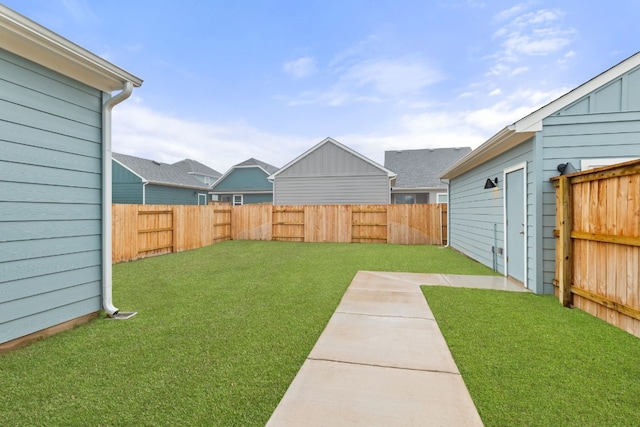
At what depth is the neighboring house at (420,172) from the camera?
18156mm

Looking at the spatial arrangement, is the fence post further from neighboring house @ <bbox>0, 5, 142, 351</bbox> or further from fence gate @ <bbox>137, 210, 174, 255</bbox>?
fence gate @ <bbox>137, 210, 174, 255</bbox>

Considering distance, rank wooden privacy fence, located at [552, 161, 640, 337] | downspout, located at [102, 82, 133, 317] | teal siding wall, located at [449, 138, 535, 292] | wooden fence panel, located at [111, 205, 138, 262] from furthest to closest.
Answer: wooden fence panel, located at [111, 205, 138, 262], teal siding wall, located at [449, 138, 535, 292], downspout, located at [102, 82, 133, 317], wooden privacy fence, located at [552, 161, 640, 337]

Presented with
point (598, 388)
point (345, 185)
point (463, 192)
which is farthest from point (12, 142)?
point (345, 185)

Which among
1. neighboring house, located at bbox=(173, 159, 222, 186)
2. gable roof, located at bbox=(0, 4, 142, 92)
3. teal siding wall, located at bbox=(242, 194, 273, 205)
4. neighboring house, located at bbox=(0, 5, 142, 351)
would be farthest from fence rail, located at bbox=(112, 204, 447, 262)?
neighboring house, located at bbox=(173, 159, 222, 186)

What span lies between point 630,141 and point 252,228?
11.9 meters

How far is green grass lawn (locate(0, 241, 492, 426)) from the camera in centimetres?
186

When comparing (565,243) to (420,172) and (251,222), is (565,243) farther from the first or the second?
(420,172)

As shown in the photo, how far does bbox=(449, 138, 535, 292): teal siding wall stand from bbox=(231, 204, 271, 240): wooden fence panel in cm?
775

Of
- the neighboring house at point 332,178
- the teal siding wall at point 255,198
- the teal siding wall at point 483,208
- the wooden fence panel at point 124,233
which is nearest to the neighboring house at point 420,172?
the neighboring house at point 332,178

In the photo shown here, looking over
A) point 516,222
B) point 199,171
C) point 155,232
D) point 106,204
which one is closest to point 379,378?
point 106,204

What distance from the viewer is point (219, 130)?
2283cm

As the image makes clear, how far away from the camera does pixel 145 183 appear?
17.3 meters

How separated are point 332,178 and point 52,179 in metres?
13.0

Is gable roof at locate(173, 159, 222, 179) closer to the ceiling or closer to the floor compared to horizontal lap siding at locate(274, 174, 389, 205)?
closer to the ceiling
